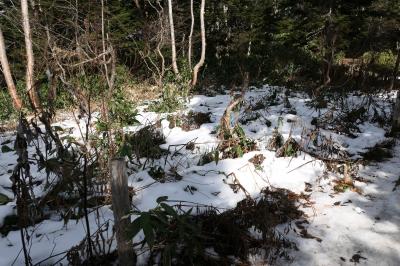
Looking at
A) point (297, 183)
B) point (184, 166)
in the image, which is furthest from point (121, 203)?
point (297, 183)

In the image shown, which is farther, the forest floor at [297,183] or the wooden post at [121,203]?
the forest floor at [297,183]

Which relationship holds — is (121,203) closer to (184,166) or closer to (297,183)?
(184,166)

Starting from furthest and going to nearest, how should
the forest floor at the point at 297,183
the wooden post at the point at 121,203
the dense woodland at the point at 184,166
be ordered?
the forest floor at the point at 297,183, the dense woodland at the point at 184,166, the wooden post at the point at 121,203

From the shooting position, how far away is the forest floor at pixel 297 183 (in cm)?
281

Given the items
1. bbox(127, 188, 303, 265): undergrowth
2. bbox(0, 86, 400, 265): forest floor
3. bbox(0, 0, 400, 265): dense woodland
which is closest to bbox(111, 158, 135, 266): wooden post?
bbox(0, 0, 400, 265): dense woodland

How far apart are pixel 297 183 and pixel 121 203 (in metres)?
2.48

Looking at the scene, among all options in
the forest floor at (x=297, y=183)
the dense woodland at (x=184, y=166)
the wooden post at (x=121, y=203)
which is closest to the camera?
the wooden post at (x=121, y=203)

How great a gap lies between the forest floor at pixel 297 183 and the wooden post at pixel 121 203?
1.22ft

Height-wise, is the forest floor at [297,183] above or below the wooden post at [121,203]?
below

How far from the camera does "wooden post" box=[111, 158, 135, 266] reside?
208 centimetres

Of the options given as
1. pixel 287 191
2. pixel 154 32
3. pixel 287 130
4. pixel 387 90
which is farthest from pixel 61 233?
pixel 154 32

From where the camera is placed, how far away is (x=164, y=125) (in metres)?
6.45

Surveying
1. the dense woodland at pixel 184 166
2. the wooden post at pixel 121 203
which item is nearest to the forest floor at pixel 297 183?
the dense woodland at pixel 184 166

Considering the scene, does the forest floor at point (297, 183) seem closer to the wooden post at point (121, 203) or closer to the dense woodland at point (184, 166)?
the dense woodland at point (184, 166)
